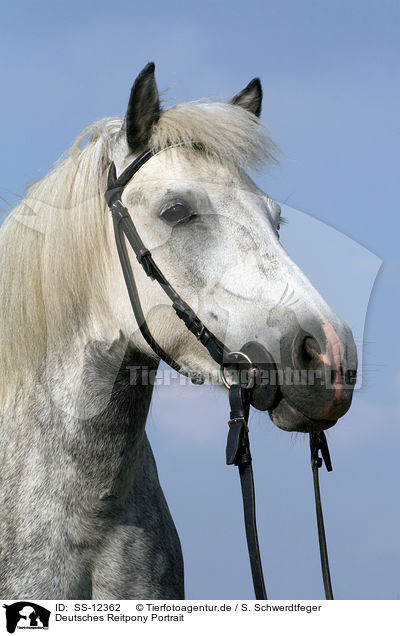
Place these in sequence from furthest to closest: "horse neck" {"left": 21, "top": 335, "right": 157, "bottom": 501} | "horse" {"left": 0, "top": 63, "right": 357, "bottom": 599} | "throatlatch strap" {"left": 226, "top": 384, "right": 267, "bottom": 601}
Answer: "horse neck" {"left": 21, "top": 335, "right": 157, "bottom": 501} → "horse" {"left": 0, "top": 63, "right": 357, "bottom": 599} → "throatlatch strap" {"left": 226, "top": 384, "right": 267, "bottom": 601}

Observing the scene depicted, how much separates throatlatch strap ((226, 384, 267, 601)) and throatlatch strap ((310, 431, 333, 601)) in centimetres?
43

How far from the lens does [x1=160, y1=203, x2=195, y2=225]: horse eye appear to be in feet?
11.7

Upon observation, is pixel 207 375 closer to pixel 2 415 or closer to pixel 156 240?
pixel 156 240

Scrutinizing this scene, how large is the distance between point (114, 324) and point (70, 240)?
51 centimetres

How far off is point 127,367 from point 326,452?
1.10 metres

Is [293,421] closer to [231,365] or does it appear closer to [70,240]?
[231,365]

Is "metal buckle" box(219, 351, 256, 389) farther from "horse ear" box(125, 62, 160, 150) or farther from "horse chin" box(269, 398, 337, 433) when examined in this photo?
"horse ear" box(125, 62, 160, 150)

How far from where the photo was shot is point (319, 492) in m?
3.61

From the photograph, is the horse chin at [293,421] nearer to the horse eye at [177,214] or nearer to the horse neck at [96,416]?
the horse neck at [96,416]

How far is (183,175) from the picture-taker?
3.66 m
